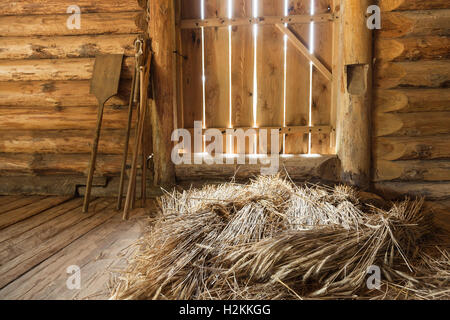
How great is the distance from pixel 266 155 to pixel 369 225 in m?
1.55

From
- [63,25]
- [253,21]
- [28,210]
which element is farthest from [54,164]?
[253,21]

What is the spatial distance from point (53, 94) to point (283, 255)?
2.65 metres

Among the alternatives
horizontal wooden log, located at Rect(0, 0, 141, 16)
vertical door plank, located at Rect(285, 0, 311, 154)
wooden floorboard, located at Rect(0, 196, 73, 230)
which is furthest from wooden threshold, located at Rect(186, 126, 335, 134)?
wooden floorboard, located at Rect(0, 196, 73, 230)

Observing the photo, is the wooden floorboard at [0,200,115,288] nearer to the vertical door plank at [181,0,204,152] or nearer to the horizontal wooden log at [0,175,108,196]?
the horizontal wooden log at [0,175,108,196]

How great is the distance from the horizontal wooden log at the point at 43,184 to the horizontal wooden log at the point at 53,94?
688 mm

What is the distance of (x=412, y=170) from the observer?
288 centimetres

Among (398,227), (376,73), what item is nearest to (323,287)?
(398,227)

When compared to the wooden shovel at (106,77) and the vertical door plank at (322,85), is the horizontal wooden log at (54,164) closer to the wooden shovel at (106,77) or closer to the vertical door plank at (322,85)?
the wooden shovel at (106,77)

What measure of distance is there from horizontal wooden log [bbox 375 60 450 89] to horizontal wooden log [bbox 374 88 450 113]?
49 mm

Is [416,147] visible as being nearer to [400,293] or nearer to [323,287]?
[400,293]

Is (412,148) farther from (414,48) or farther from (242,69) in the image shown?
(242,69)

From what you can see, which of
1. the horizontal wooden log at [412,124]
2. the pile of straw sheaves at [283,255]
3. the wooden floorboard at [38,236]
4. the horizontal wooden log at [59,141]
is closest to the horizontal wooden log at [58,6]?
the horizontal wooden log at [59,141]

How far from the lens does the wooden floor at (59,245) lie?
1.53 m

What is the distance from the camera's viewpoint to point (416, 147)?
2.86 m
